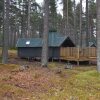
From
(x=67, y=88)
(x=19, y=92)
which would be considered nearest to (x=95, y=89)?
(x=67, y=88)

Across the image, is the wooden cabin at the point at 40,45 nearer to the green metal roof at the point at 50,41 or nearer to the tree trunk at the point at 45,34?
the green metal roof at the point at 50,41

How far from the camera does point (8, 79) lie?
13609mm

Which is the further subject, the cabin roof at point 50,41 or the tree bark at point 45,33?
the cabin roof at point 50,41

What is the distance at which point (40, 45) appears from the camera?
31.8 meters

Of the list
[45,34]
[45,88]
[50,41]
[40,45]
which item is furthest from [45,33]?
[40,45]

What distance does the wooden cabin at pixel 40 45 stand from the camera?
30.2 metres

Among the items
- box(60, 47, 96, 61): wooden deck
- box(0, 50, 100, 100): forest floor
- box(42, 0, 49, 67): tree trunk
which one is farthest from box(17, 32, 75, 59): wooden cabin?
box(0, 50, 100, 100): forest floor

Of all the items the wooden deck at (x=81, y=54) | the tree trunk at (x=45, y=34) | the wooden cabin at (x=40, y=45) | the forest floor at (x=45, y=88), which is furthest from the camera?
the wooden cabin at (x=40, y=45)

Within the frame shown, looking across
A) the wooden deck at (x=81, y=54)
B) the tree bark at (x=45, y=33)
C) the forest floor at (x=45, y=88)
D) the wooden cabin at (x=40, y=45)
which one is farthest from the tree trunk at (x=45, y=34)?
the wooden cabin at (x=40, y=45)

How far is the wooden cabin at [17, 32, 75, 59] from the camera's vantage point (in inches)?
1190

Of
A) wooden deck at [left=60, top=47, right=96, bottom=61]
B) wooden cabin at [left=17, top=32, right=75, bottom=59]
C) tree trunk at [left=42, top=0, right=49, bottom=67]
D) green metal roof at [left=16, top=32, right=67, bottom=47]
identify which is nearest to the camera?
tree trunk at [left=42, top=0, right=49, bottom=67]

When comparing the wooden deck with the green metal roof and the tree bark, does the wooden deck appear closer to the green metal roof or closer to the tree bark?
the green metal roof

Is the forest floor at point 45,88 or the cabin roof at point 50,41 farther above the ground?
the cabin roof at point 50,41

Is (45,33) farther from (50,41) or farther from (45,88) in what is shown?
(45,88)
